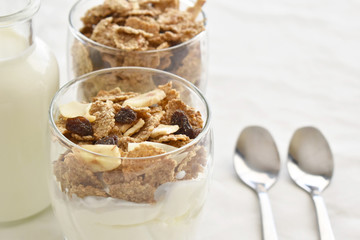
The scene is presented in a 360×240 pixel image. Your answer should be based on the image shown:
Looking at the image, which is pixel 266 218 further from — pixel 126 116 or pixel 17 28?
pixel 17 28

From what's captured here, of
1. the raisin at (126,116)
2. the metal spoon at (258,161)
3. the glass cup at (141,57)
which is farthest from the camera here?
the metal spoon at (258,161)

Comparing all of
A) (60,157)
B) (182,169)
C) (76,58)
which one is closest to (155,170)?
(182,169)

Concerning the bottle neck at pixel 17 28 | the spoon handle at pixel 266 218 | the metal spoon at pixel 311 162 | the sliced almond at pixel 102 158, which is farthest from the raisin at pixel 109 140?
the metal spoon at pixel 311 162

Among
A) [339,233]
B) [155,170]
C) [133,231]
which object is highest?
[155,170]

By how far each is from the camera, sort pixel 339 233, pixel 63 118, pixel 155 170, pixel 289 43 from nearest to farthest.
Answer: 1. pixel 155 170
2. pixel 63 118
3. pixel 339 233
4. pixel 289 43

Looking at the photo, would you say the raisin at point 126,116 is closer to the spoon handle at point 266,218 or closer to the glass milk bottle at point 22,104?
the glass milk bottle at point 22,104

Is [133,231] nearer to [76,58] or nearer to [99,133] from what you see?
[99,133]

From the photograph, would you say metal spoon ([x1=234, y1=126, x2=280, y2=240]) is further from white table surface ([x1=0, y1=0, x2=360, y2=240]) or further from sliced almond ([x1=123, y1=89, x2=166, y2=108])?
sliced almond ([x1=123, y1=89, x2=166, y2=108])
